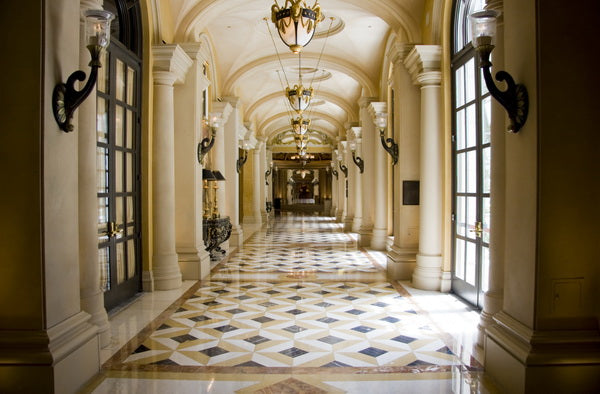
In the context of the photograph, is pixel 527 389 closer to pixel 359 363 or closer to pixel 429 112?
pixel 359 363

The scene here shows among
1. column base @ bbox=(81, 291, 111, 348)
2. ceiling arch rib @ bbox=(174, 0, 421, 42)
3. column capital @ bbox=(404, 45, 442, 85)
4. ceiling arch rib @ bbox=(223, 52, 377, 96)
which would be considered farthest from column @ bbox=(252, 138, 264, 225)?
column base @ bbox=(81, 291, 111, 348)

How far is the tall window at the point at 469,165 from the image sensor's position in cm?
530

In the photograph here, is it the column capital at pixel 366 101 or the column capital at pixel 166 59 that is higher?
the column capital at pixel 366 101

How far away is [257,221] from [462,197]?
13765mm

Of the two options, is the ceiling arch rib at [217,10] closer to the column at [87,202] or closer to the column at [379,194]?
the column at [379,194]

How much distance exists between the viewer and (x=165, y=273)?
673cm

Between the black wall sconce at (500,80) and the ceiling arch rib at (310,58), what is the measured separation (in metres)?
8.51

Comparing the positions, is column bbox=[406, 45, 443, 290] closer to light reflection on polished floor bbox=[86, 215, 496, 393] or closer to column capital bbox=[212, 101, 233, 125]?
light reflection on polished floor bbox=[86, 215, 496, 393]

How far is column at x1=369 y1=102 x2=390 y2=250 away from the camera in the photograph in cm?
1111

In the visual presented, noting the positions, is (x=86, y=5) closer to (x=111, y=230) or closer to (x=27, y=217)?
(x=27, y=217)

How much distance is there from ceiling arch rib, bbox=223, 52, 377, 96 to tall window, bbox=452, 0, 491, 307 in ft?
17.8

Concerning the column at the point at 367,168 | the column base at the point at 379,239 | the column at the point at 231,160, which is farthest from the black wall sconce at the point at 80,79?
the column at the point at 367,168

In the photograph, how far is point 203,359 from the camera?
397cm

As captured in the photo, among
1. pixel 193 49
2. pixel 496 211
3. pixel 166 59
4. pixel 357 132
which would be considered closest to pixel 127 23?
pixel 166 59
